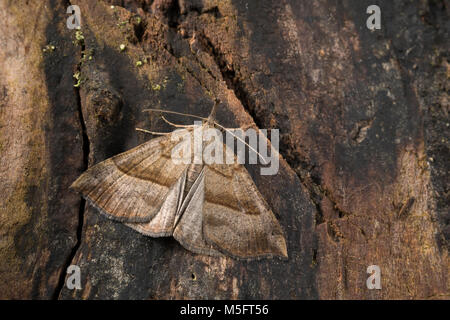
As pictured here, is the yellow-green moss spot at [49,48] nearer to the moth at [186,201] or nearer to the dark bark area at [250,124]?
the dark bark area at [250,124]

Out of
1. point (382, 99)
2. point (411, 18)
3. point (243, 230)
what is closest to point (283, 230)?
point (243, 230)

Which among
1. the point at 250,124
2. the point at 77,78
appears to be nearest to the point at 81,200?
the point at 77,78

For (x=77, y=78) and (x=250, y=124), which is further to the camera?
(x=250, y=124)

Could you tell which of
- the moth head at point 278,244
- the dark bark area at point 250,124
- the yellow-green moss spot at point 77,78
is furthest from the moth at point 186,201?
the yellow-green moss spot at point 77,78

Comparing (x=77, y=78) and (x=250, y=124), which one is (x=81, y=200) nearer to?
(x=77, y=78)

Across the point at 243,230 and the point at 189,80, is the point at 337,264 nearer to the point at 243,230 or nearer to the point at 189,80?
the point at 243,230

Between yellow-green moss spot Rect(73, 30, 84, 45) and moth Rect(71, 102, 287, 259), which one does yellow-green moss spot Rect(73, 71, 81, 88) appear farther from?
moth Rect(71, 102, 287, 259)
